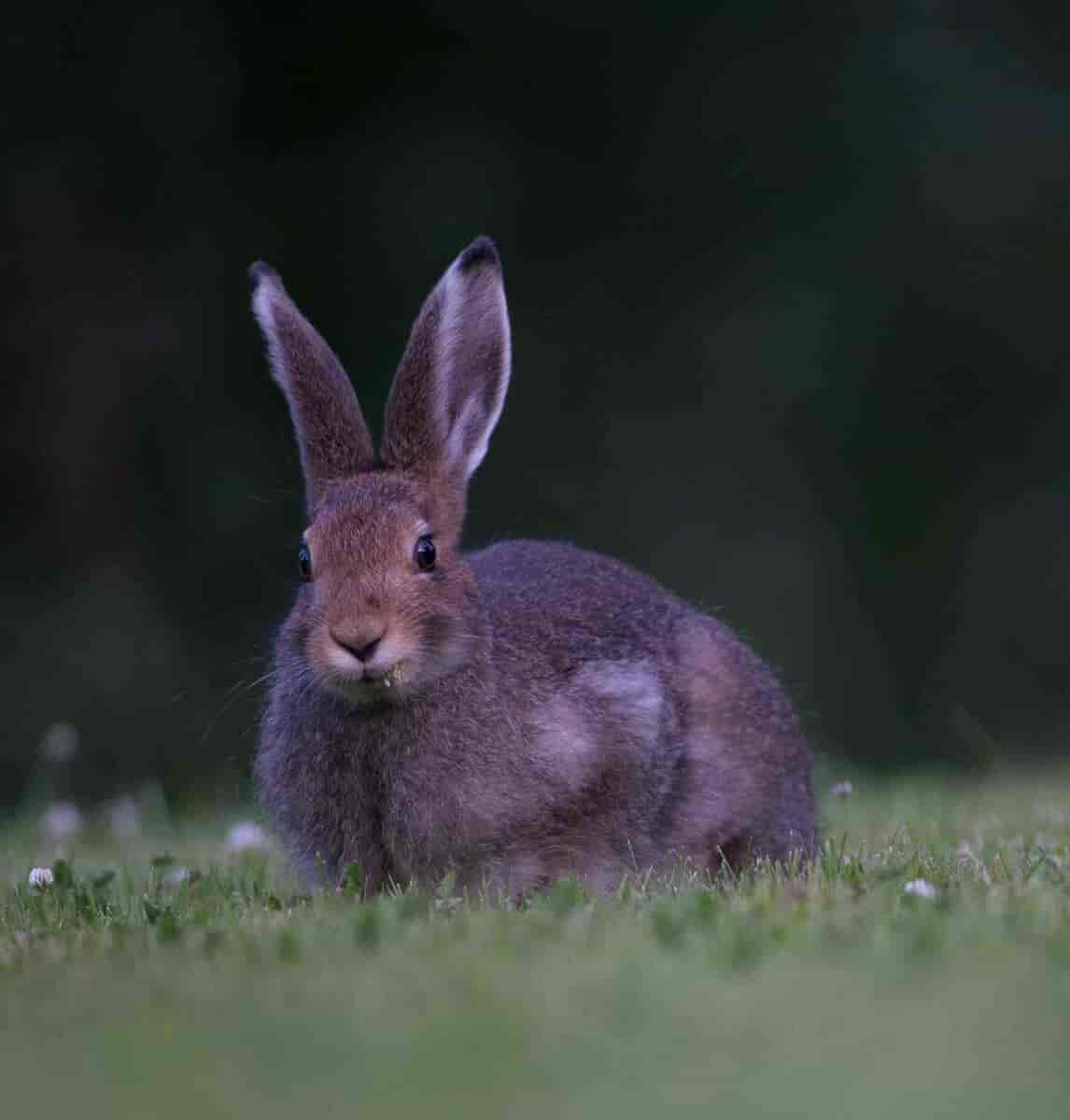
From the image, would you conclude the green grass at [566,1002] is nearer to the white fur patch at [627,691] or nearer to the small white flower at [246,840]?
the white fur patch at [627,691]

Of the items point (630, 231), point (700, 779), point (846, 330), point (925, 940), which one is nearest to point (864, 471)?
point (846, 330)

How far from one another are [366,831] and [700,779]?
0.93 m

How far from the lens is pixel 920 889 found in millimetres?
4219

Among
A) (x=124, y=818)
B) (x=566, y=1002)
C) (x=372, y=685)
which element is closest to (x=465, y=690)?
(x=372, y=685)

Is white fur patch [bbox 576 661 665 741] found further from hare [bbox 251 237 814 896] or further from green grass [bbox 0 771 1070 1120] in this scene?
green grass [bbox 0 771 1070 1120]

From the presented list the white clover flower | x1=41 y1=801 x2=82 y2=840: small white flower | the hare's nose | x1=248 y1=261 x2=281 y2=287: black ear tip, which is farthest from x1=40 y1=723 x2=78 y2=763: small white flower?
the white clover flower

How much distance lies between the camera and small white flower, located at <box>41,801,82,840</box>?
7.36 m

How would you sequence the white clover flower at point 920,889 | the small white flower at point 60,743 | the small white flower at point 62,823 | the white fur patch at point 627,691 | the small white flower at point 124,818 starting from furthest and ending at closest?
the small white flower at point 60,743 → the small white flower at point 124,818 → the small white flower at point 62,823 → the white fur patch at point 627,691 → the white clover flower at point 920,889

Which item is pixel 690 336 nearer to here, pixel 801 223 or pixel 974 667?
pixel 801 223

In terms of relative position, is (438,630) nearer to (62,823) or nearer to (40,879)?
(40,879)

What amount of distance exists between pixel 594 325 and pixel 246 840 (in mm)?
5329

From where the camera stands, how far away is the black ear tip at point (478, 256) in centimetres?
535

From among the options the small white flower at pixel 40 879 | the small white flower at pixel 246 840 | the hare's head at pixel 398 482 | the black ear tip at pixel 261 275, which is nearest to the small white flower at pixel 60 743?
the small white flower at pixel 246 840

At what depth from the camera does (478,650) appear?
16.6 ft
